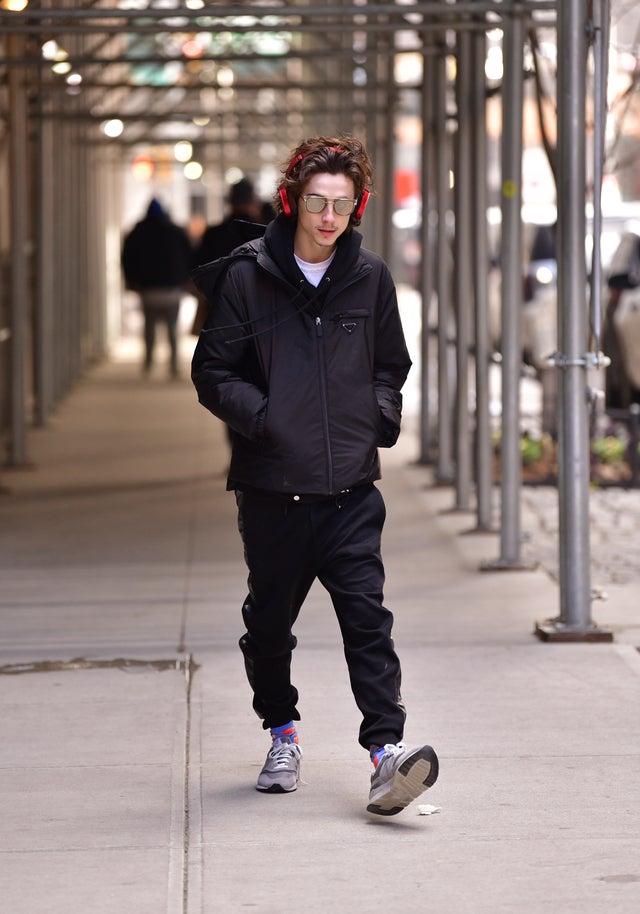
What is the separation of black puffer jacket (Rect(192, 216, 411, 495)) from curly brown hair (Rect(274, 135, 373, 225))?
0.11 m

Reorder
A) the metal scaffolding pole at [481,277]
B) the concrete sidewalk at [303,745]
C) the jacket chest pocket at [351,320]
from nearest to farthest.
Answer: the concrete sidewalk at [303,745] → the jacket chest pocket at [351,320] → the metal scaffolding pole at [481,277]

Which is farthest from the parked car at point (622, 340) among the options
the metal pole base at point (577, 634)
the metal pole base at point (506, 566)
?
the metal pole base at point (577, 634)

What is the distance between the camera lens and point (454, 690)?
6203 millimetres

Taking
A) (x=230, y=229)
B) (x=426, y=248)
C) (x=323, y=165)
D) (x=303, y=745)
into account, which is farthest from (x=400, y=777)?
(x=426, y=248)

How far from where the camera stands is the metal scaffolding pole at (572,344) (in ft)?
22.7

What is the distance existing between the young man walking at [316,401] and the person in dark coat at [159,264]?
15374 millimetres

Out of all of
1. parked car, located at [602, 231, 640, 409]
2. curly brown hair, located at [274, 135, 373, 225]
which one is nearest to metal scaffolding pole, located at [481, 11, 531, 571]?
curly brown hair, located at [274, 135, 373, 225]

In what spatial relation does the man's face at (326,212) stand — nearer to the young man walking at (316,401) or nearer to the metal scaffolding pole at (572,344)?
the young man walking at (316,401)

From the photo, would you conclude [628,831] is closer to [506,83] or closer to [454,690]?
[454,690]

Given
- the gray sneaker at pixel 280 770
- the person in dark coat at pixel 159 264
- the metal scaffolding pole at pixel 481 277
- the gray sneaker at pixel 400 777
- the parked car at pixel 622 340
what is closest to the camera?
the gray sneaker at pixel 400 777

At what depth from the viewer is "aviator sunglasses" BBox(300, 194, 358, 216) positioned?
4641 millimetres

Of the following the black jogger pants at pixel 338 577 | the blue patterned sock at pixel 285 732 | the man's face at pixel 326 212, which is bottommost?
the blue patterned sock at pixel 285 732

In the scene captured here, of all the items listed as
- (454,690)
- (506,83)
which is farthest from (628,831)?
(506,83)

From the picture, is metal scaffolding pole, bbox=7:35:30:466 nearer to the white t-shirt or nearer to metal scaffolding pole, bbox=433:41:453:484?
metal scaffolding pole, bbox=433:41:453:484
